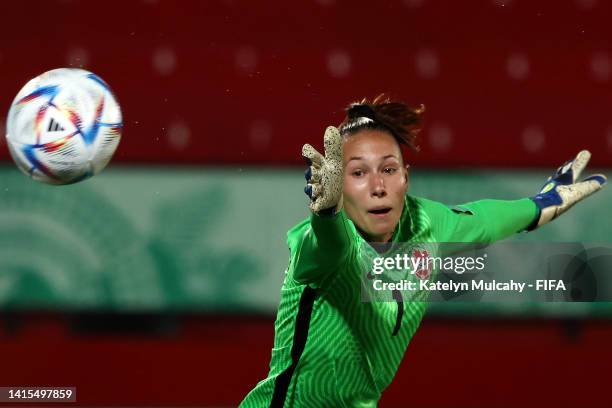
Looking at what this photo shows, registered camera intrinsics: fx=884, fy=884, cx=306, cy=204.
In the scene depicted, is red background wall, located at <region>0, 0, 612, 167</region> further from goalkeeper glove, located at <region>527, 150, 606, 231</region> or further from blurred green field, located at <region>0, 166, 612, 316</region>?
goalkeeper glove, located at <region>527, 150, 606, 231</region>

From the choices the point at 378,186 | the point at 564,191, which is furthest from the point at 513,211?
the point at 378,186

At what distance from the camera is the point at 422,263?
3.06 metres

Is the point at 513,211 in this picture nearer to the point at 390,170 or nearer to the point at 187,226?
the point at 390,170

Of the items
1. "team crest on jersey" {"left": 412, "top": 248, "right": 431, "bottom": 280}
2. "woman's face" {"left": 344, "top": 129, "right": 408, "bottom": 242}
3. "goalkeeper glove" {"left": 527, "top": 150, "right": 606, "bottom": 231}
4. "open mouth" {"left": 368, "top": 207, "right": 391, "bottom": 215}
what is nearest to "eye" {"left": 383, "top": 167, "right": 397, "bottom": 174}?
"woman's face" {"left": 344, "top": 129, "right": 408, "bottom": 242}

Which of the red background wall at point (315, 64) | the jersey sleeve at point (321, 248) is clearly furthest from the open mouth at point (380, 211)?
the red background wall at point (315, 64)

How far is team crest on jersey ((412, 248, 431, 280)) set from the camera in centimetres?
302

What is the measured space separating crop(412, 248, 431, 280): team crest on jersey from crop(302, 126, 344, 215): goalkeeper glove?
2.99 feet

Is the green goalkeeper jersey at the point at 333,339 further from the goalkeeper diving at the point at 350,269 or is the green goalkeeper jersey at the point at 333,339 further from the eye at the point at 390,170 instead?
the eye at the point at 390,170

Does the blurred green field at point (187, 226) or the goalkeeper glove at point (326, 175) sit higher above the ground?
the blurred green field at point (187, 226)

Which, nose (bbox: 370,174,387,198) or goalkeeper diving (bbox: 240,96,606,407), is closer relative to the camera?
goalkeeper diving (bbox: 240,96,606,407)

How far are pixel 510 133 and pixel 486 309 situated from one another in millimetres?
1085

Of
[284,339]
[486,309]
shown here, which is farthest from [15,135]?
[486,309]

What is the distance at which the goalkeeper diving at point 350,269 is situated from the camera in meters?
2.33

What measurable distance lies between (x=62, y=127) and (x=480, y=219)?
1.61 meters
